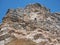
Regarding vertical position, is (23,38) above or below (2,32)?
below

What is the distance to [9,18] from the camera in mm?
22266

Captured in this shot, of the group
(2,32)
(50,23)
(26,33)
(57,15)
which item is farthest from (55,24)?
(2,32)

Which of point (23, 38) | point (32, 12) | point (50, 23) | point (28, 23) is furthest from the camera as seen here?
point (32, 12)

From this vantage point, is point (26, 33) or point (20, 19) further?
point (20, 19)

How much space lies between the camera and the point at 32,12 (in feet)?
81.2

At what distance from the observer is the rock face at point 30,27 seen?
1780 centimetres

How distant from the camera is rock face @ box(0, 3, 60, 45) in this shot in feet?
58.4

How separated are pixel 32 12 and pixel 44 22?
3184 millimetres

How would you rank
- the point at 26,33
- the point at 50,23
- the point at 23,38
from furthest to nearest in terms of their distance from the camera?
the point at 50,23 → the point at 26,33 → the point at 23,38

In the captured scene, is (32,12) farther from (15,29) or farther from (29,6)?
(15,29)

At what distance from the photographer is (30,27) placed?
808 inches

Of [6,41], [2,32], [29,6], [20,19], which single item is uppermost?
[29,6]

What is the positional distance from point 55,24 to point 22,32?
18.3 ft

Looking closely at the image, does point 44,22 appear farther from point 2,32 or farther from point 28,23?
point 2,32
